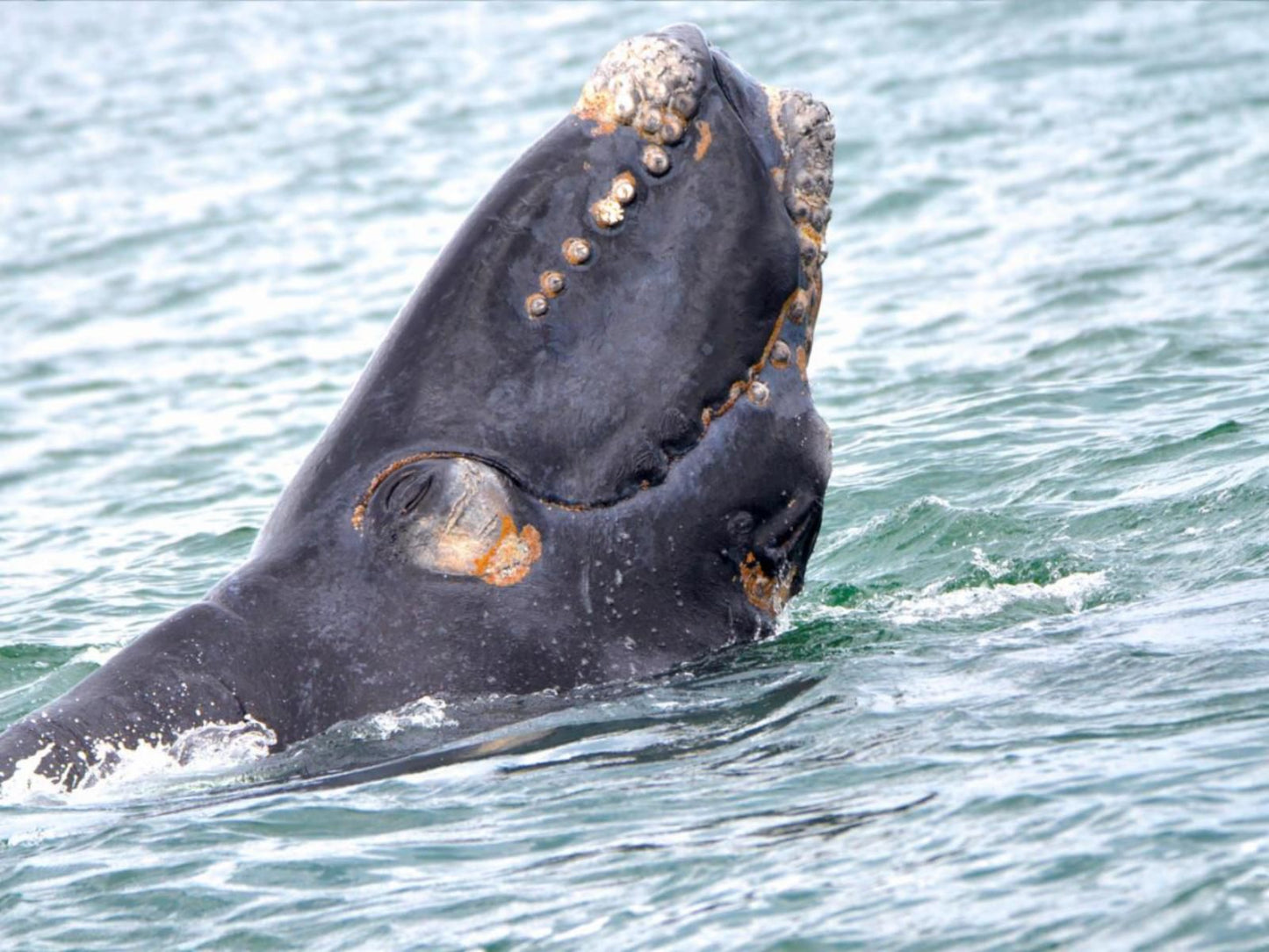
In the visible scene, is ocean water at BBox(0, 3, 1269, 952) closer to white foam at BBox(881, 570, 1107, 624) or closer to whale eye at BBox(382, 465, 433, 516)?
white foam at BBox(881, 570, 1107, 624)

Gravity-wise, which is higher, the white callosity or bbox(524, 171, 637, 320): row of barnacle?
the white callosity

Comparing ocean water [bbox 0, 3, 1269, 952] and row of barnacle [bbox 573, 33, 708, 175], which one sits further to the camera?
row of barnacle [bbox 573, 33, 708, 175]

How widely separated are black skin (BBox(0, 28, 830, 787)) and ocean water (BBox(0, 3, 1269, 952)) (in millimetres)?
196

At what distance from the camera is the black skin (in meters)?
6.82

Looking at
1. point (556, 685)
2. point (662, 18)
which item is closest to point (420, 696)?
point (556, 685)

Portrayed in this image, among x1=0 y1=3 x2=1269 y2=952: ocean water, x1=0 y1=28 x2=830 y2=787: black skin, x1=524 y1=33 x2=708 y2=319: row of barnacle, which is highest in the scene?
x1=524 y1=33 x2=708 y2=319: row of barnacle

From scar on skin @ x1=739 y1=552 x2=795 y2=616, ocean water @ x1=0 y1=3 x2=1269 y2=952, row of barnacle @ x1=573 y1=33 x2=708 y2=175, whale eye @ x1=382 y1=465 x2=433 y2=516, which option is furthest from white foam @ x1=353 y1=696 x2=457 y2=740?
row of barnacle @ x1=573 y1=33 x2=708 y2=175

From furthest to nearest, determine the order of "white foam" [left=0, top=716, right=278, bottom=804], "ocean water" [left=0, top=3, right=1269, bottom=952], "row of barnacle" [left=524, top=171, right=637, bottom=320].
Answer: "row of barnacle" [left=524, top=171, right=637, bottom=320] → "white foam" [left=0, top=716, right=278, bottom=804] → "ocean water" [left=0, top=3, right=1269, bottom=952]

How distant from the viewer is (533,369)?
696cm

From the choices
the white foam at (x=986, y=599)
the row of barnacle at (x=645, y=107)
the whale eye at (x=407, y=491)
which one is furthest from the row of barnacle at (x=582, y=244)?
the white foam at (x=986, y=599)

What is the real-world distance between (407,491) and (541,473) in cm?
43

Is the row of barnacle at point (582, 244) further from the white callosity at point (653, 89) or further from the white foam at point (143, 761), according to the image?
the white foam at point (143, 761)

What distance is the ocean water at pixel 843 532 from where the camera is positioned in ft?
19.4

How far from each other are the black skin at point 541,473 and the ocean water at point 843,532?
0.20 m
